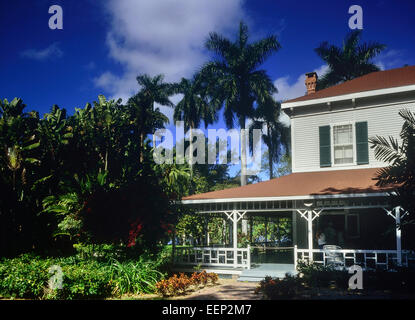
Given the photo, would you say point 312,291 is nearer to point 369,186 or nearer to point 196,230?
point 369,186

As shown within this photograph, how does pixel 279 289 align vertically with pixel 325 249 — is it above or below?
below

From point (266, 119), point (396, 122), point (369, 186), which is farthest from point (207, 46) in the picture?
point (369, 186)

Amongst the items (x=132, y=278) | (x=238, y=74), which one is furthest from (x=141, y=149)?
(x=238, y=74)

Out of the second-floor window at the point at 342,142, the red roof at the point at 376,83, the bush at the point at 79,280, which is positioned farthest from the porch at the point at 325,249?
the red roof at the point at 376,83

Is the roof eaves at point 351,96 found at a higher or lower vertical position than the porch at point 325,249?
higher

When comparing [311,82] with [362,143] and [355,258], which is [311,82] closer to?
[362,143]

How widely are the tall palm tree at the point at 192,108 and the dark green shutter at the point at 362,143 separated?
1517cm

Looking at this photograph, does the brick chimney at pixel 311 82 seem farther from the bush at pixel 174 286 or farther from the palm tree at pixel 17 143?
the palm tree at pixel 17 143

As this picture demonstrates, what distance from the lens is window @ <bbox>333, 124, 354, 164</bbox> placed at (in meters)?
16.7

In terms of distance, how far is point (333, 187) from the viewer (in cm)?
1392

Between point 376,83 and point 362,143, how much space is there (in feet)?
10.4

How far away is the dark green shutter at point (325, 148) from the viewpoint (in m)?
16.8

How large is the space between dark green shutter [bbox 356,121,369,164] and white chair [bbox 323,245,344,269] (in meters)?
4.60
